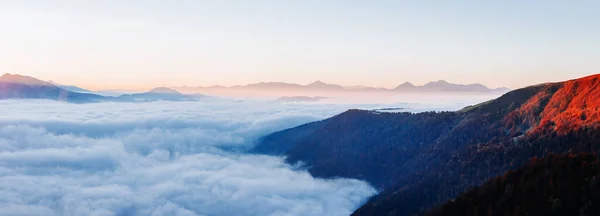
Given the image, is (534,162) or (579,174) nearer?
(579,174)

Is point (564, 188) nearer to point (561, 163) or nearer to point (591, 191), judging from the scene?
point (591, 191)

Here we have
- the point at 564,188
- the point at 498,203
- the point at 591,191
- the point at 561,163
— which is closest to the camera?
the point at 591,191

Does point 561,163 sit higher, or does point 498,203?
point 561,163

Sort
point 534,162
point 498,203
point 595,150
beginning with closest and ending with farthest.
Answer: point 498,203 < point 534,162 < point 595,150

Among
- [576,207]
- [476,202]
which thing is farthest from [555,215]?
[476,202]

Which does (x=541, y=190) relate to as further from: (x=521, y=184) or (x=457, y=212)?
(x=457, y=212)

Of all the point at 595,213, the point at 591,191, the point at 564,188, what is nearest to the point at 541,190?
the point at 564,188
